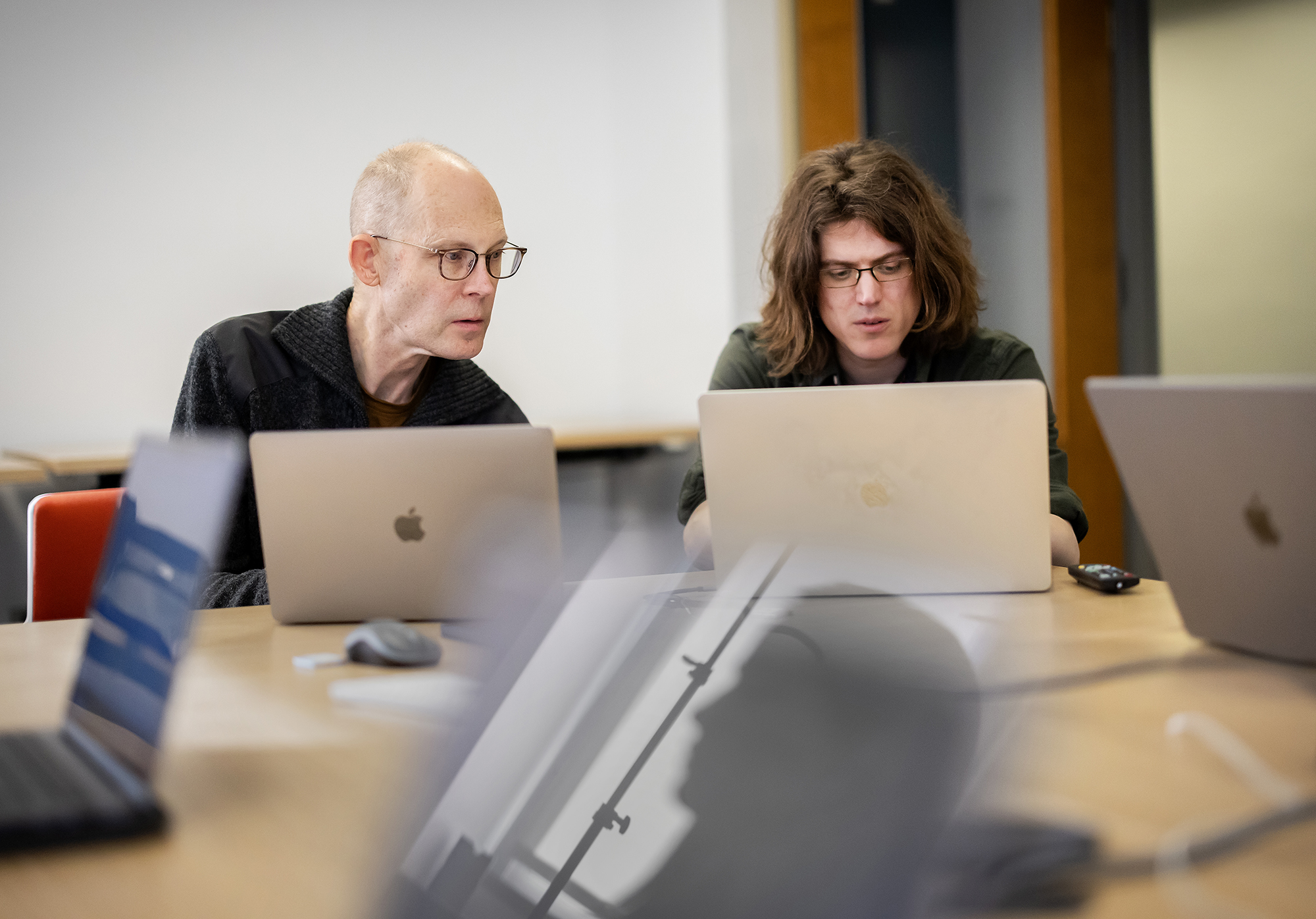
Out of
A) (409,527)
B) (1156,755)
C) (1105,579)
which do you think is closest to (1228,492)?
(1156,755)

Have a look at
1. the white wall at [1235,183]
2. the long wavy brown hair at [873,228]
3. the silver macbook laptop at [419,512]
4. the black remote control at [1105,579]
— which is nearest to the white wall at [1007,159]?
the white wall at [1235,183]

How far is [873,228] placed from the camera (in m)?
1.87

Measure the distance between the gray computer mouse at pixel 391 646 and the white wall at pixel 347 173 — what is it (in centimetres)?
274

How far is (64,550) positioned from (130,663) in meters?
0.98

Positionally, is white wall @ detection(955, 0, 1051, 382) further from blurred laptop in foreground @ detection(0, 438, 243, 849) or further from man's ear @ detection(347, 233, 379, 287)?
blurred laptop in foreground @ detection(0, 438, 243, 849)

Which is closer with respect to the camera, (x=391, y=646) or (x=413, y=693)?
(x=413, y=693)

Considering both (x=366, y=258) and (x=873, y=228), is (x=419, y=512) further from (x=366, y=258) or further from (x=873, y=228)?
(x=873, y=228)

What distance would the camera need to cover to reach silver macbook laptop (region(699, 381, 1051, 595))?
Result: 1169 mm

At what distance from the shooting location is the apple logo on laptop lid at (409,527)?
4.00 feet

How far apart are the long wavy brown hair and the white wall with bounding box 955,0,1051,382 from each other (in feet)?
4.49

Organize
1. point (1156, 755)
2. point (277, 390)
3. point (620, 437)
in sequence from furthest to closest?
point (620, 437)
point (277, 390)
point (1156, 755)

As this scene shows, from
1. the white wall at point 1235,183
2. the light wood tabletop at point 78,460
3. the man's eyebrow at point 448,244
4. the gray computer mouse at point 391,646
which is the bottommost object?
the gray computer mouse at point 391,646

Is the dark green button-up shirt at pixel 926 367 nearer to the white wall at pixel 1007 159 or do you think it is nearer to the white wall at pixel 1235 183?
the white wall at pixel 1007 159

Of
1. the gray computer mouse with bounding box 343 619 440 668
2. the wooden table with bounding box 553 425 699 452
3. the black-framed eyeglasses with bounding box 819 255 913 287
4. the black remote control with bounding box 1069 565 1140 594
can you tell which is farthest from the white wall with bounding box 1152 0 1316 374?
the gray computer mouse with bounding box 343 619 440 668
